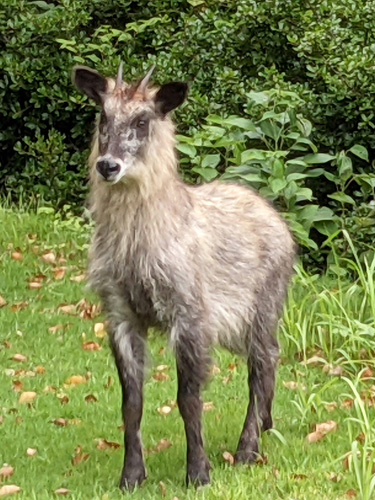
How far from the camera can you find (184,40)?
12.2 m

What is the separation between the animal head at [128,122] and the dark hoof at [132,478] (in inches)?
58.3

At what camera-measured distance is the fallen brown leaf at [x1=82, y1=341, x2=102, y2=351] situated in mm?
9047

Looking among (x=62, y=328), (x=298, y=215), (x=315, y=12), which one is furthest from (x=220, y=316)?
(x=315, y=12)

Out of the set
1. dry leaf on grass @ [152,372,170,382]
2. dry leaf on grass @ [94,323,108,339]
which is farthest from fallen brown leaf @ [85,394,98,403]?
dry leaf on grass @ [94,323,108,339]

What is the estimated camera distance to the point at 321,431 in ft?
23.9

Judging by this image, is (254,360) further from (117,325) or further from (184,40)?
(184,40)

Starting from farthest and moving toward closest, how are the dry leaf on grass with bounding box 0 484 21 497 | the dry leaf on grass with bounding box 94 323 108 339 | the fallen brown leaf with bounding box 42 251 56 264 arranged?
the fallen brown leaf with bounding box 42 251 56 264 → the dry leaf on grass with bounding box 94 323 108 339 → the dry leaf on grass with bounding box 0 484 21 497

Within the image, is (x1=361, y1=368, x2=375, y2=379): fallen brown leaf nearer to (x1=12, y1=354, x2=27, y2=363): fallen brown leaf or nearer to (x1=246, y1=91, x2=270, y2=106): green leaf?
(x1=12, y1=354, x2=27, y2=363): fallen brown leaf

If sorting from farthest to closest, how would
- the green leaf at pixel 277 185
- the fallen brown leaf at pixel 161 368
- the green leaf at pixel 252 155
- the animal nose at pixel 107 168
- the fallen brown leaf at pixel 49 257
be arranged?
the fallen brown leaf at pixel 49 257 → the green leaf at pixel 252 155 → the green leaf at pixel 277 185 → the fallen brown leaf at pixel 161 368 → the animal nose at pixel 107 168

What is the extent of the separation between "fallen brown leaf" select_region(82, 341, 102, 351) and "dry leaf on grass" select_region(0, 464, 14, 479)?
2.25 meters

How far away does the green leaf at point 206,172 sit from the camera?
1040 cm

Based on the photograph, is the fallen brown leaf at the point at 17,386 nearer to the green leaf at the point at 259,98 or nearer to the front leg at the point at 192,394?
the front leg at the point at 192,394

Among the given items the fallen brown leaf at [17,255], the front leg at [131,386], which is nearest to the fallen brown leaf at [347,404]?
the front leg at [131,386]

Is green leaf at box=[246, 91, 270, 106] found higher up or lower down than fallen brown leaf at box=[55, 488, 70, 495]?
higher up
